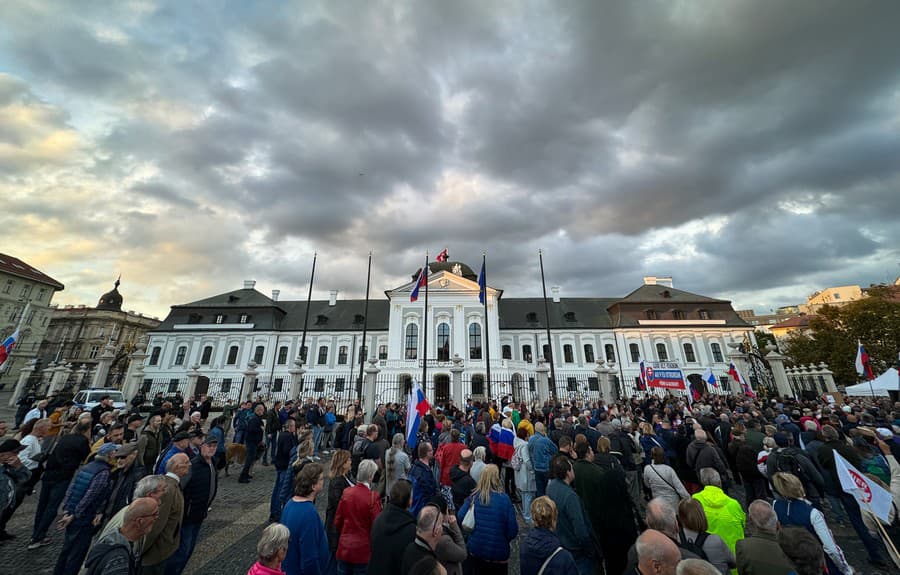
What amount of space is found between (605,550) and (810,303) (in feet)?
322

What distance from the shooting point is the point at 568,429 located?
7.41 m

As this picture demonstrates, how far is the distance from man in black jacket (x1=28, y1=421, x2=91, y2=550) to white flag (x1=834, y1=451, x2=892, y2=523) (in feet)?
33.9

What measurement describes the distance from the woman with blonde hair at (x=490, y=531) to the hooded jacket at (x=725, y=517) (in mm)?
2141

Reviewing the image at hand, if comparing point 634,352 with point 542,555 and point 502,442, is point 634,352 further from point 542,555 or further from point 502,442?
point 542,555

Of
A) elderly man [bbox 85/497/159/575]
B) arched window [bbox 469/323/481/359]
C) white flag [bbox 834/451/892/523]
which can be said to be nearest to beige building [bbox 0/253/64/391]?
arched window [bbox 469/323/481/359]

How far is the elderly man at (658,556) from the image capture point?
7.76ft

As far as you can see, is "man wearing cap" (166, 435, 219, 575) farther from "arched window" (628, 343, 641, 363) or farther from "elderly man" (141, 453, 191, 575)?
"arched window" (628, 343, 641, 363)

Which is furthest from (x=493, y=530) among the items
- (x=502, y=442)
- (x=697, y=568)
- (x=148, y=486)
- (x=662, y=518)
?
(x=502, y=442)

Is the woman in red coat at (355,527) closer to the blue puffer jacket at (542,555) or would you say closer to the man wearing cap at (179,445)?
the blue puffer jacket at (542,555)


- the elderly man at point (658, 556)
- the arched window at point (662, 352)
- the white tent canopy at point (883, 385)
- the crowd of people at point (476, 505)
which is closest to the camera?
the elderly man at point (658, 556)

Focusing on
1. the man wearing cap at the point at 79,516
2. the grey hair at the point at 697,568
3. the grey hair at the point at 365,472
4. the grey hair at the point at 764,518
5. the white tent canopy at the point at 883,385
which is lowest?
the man wearing cap at the point at 79,516

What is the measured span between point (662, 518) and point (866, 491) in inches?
136

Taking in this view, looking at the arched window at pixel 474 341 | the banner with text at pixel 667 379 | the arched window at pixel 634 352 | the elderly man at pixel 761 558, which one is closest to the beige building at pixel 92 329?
the arched window at pixel 474 341

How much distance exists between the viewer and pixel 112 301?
53312 millimetres
